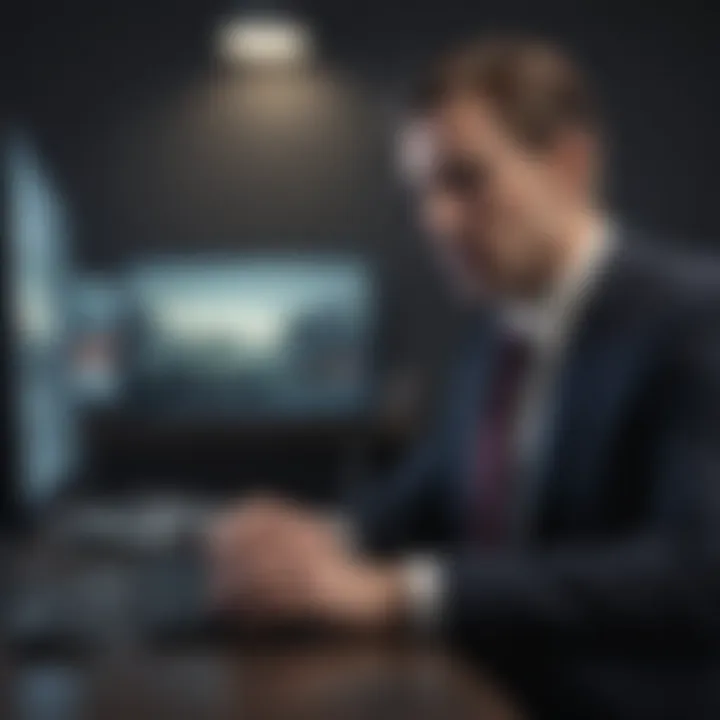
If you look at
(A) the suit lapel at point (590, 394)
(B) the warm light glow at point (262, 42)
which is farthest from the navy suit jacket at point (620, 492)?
(B) the warm light glow at point (262, 42)

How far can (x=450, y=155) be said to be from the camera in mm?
1193

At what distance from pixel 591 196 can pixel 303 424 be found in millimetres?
362

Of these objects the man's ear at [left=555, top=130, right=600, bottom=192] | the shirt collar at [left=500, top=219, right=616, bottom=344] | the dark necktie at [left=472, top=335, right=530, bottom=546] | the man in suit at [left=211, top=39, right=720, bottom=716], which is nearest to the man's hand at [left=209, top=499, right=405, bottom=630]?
the man in suit at [left=211, top=39, right=720, bottom=716]

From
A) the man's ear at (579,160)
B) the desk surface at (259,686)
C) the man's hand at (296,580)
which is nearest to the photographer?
the desk surface at (259,686)

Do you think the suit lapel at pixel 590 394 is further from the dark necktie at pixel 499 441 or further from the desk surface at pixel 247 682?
the desk surface at pixel 247 682

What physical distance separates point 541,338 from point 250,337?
29 centimetres

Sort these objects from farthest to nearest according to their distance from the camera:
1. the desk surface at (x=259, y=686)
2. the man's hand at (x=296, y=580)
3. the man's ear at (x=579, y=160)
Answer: the man's ear at (x=579, y=160), the man's hand at (x=296, y=580), the desk surface at (x=259, y=686)

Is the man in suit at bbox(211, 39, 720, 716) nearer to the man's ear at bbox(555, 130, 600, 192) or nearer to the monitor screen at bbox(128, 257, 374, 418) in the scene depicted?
the man's ear at bbox(555, 130, 600, 192)

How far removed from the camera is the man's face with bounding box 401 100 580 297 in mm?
1187

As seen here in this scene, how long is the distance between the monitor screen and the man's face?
0.32ft

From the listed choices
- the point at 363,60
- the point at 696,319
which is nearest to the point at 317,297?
the point at 363,60

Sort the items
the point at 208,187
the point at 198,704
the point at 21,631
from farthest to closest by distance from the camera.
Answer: the point at 208,187 < the point at 21,631 < the point at 198,704

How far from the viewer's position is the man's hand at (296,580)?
1100mm

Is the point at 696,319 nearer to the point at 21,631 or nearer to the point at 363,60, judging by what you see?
the point at 363,60
